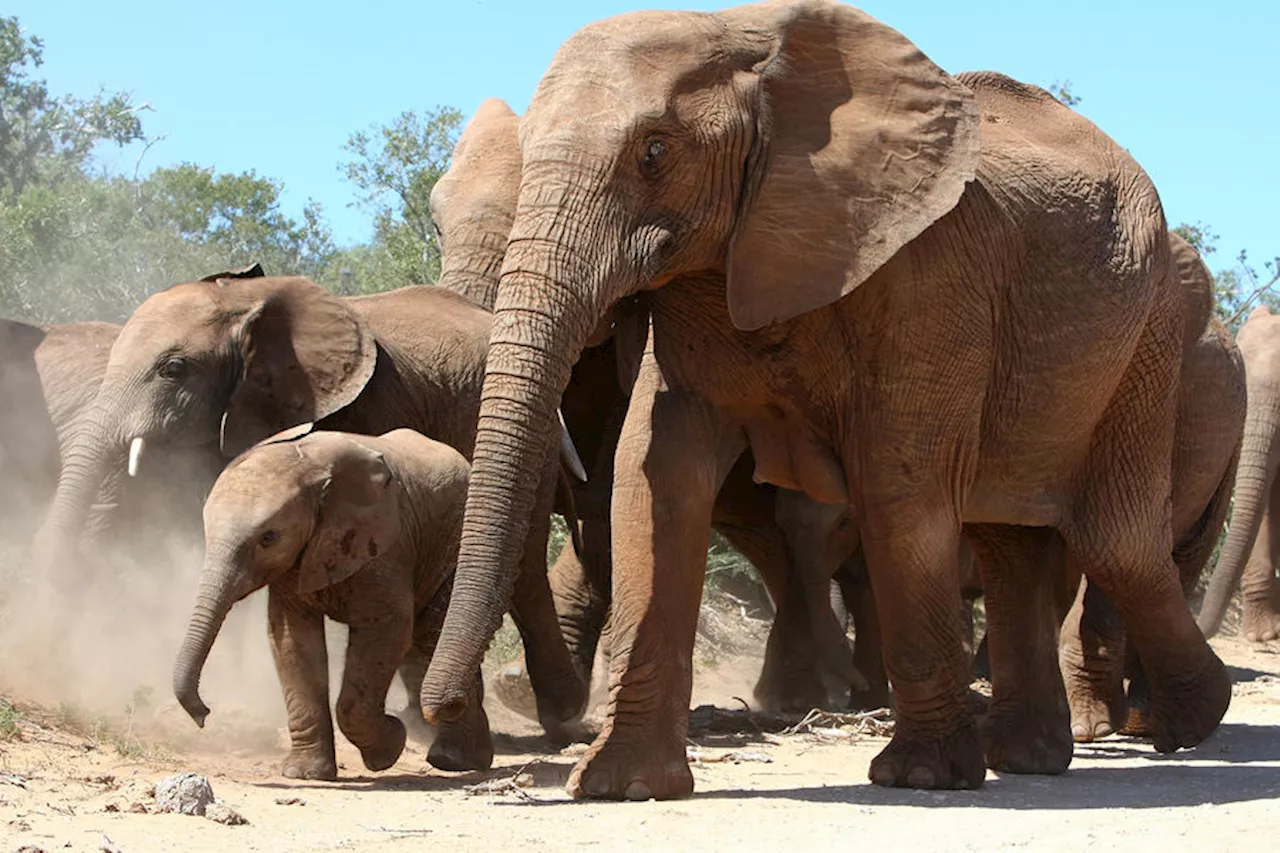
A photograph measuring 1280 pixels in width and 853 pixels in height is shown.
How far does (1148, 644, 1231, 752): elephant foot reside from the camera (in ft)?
27.0

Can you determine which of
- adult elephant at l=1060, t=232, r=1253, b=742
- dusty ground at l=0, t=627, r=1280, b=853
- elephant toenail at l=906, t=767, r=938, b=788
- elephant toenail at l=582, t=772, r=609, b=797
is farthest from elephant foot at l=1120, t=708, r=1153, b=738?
elephant toenail at l=582, t=772, r=609, b=797

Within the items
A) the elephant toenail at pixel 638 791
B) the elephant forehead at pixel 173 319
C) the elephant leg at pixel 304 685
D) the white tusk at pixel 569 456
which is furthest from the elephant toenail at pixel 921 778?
the elephant forehead at pixel 173 319

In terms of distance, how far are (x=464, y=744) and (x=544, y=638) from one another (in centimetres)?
163

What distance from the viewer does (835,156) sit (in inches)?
263

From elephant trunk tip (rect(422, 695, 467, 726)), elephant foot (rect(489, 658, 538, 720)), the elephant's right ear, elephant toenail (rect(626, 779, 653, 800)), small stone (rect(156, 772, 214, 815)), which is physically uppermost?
the elephant's right ear

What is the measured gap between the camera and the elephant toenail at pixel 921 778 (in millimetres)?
6891

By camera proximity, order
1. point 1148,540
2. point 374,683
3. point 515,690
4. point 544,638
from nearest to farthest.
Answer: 1. point 374,683
2. point 1148,540
3. point 544,638
4. point 515,690

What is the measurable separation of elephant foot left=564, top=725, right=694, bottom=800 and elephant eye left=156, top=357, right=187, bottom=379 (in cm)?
303

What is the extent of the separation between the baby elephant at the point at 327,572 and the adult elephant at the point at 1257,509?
643 centimetres

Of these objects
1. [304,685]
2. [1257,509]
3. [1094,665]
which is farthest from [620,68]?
Result: [1257,509]

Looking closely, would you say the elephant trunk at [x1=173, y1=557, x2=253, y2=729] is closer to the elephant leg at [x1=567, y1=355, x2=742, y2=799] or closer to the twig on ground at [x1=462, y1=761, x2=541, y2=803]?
the twig on ground at [x1=462, y1=761, x2=541, y2=803]

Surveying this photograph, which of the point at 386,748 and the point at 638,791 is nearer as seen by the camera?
the point at 638,791

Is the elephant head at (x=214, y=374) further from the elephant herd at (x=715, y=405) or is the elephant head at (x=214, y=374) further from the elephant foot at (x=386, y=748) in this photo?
the elephant foot at (x=386, y=748)

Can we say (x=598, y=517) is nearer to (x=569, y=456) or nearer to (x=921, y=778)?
(x=569, y=456)
